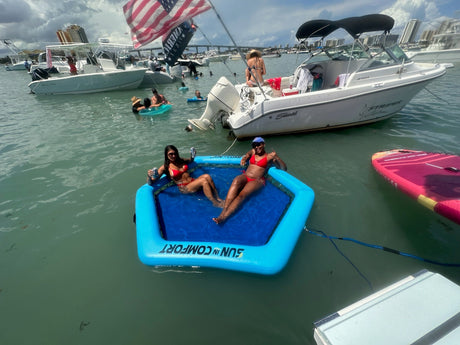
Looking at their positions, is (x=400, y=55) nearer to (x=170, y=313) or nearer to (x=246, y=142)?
(x=246, y=142)

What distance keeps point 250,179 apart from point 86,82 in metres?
16.9

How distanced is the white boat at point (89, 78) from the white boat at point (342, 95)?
12815 millimetres

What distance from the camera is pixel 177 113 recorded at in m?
10.1

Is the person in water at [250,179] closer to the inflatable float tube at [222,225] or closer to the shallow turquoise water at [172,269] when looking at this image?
the inflatable float tube at [222,225]

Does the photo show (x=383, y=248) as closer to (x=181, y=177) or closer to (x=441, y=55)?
(x=181, y=177)

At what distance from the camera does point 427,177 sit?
11.8 ft

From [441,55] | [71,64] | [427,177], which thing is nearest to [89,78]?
[71,64]

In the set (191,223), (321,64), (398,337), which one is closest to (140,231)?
(191,223)

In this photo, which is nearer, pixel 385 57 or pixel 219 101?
pixel 385 57

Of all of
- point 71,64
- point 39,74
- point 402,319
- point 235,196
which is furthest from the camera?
point 39,74

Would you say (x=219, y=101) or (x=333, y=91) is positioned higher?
(x=333, y=91)

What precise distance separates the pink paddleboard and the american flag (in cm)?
448

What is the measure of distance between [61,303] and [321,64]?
Answer: 867 cm

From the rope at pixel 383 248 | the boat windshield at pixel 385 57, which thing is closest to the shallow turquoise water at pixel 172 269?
the rope at pixel 383 248
